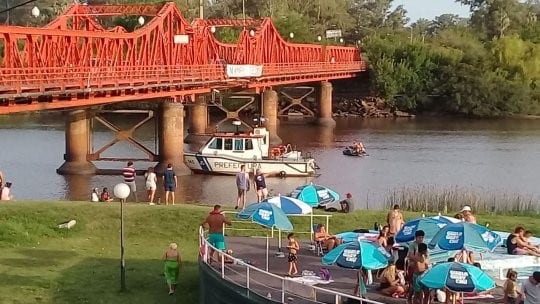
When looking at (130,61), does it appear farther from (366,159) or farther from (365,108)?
(365,108)

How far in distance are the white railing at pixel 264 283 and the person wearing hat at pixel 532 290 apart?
3055 mm

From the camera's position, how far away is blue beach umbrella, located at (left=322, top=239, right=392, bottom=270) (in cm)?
1734

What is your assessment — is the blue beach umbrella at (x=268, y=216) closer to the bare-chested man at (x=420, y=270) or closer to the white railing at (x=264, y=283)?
the white railing at (x=264, y=283)

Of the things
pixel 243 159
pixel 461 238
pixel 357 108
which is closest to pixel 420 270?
pixel 461 238

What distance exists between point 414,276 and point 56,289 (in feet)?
31.9

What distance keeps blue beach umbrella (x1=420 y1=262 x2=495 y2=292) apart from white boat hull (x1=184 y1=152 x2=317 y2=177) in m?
34.5

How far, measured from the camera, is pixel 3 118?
91812 mm

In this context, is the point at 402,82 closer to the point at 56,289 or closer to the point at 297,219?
the point at 297,219

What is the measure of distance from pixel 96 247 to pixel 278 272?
7.96 metres

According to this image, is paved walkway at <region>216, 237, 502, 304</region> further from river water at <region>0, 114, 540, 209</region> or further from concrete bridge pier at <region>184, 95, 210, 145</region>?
concrete bridge pier at <region>184, 95, 210, 145</region>

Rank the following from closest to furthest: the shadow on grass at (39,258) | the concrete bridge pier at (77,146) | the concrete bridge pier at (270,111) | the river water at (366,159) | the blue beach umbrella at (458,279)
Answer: the blue beach umbrella at (458,279)
the shadow on grass at (39,258)
the river water at (366,159)
the concrete bridge pier at (77,146)
the concrete bridge pier at (270,111)

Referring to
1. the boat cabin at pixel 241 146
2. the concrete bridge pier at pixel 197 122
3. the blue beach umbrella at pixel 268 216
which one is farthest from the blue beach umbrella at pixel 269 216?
the concrete bridge pier at pixel 197 122

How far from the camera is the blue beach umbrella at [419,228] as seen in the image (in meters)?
19.7

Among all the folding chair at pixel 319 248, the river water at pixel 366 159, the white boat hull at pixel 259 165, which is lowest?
the river water at pixel 366 159
